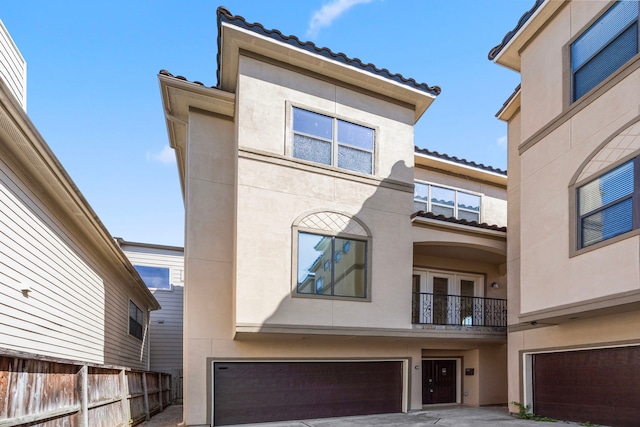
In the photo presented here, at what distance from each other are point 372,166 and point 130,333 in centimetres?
953

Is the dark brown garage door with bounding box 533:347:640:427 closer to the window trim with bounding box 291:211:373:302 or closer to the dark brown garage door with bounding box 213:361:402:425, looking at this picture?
the dark brown garage door with bounding box 213:361:402:425

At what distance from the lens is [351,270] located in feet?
32.2

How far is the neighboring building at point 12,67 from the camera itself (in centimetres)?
902

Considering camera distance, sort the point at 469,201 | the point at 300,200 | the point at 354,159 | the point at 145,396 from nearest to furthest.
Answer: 1. the point at 300,200
2. the point at 354,159
3. the point at 145,396
4. the point at 469,201

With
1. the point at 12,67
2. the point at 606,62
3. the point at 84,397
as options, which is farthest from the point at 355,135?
the point at 12,67

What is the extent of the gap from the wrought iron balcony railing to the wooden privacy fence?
802 centimetres

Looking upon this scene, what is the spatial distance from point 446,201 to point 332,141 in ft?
18.5

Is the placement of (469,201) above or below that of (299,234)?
above

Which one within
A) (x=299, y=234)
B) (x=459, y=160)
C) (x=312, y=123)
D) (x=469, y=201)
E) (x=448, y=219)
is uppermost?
(x=459, y=160)

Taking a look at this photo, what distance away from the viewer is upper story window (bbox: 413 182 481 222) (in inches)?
535

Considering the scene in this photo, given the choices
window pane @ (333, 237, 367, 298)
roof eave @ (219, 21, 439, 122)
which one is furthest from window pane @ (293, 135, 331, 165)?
window pane @ (333, 237, 367, 298)

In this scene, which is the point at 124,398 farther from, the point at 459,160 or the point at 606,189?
the point at 459,160

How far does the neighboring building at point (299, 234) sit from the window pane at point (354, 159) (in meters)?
0.03

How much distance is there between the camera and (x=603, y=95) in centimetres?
772
